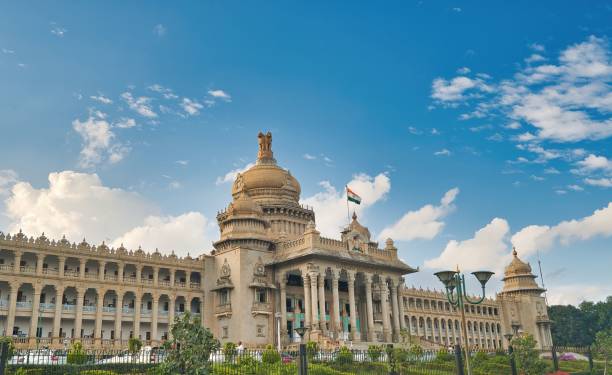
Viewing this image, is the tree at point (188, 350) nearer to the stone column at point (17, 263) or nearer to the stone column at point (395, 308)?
the stone column at point (17, 263)

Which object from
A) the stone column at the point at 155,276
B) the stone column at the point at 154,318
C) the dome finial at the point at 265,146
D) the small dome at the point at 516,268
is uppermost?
the dome finial at the point at 265,146

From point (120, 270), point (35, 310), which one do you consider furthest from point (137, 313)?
point (35, 310)

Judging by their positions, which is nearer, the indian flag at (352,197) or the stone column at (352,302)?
the stone column at (352,302)

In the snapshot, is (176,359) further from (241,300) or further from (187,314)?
(241,300)

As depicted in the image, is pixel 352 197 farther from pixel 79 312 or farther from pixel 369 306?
pixel 79 312

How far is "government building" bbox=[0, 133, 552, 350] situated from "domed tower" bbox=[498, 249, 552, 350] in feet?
111

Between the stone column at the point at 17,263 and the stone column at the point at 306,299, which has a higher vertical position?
the stone column at the point at 17,263

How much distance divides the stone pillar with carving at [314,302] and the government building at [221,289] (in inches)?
3.7

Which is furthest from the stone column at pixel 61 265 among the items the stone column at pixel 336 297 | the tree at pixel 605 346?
the tree at pixel 605 346

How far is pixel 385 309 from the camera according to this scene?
59.7 m

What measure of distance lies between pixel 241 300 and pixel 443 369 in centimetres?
2711

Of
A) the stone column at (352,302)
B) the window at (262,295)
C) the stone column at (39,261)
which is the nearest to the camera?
the stone column at (39,261)

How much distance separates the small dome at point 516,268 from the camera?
91.8 meters

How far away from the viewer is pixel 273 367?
27062 millimetres
